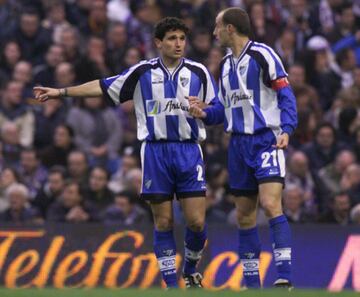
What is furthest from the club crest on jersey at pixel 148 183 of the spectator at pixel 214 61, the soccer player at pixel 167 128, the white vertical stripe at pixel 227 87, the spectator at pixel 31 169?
the spectator at pixel 214 61

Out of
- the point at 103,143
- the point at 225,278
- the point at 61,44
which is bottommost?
the point at 225,278

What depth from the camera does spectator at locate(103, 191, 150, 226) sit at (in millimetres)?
18188

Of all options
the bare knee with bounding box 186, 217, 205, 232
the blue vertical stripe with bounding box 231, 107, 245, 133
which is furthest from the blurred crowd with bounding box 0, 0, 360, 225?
the blue vertical stripe with bounding box 231, 107, 245, 133

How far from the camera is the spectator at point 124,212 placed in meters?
18.2

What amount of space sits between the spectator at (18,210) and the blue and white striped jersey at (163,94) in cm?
463

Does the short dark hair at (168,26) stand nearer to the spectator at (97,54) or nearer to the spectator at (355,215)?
the spectator at (355,215)

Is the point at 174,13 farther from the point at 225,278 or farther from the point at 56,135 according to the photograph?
the point at 225,278

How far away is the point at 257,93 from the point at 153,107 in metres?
0.92

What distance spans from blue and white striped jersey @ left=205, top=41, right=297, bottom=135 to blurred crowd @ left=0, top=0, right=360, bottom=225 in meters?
4.45

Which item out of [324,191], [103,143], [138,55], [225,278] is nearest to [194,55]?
[138,55]

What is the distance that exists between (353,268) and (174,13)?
6923 millimetres

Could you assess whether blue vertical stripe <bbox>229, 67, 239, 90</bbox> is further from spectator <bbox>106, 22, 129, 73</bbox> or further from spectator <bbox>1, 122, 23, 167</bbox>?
spectator <bbox>106, 22, 129, 73</bbox>

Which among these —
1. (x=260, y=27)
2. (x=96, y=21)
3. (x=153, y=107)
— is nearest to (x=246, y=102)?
(x=153, y=107)

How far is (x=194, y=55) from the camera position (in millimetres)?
21359
